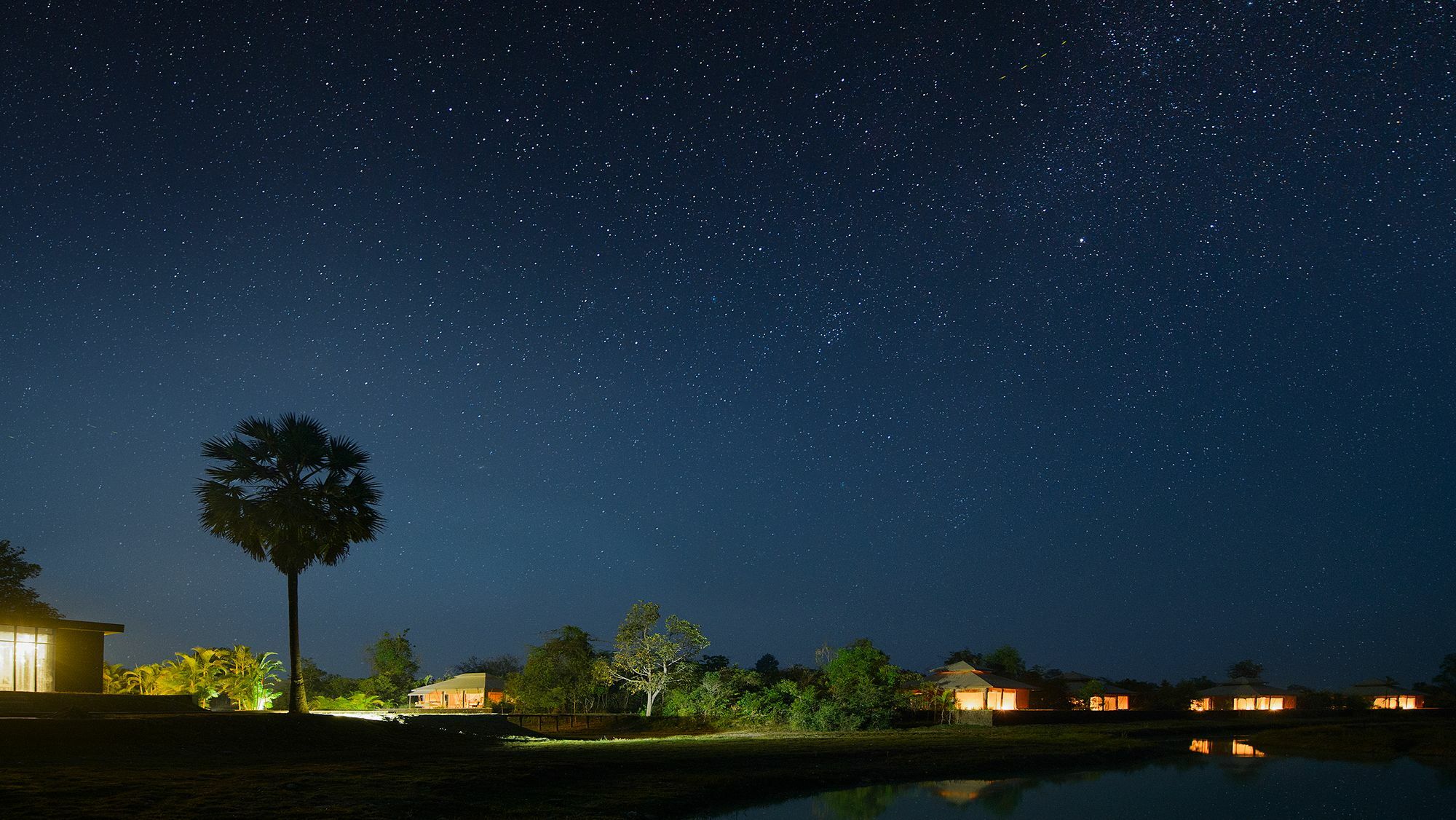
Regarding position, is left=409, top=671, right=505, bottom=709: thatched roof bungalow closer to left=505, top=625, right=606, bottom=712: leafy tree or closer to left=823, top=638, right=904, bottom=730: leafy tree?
left=505, top=625, right=606, bottom=712: leafy tree

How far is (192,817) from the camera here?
49.4 ft

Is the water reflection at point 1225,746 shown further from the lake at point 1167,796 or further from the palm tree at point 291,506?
the palm tree at point 291,506

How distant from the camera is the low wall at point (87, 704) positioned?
89.9ft

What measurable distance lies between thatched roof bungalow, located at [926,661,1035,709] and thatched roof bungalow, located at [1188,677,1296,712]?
24.3m

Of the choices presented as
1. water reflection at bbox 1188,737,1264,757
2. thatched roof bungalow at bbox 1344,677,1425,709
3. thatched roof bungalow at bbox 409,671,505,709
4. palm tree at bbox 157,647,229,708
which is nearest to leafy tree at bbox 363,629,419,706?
thatched roof bungalow at bbox 409,671,505,709

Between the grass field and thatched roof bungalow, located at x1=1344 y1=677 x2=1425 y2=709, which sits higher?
the grass field

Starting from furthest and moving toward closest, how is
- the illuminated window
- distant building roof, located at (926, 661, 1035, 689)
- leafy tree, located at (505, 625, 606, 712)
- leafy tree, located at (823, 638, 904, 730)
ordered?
distant building roof, located at (926, 661, 1035, 689) < leafy tree, located at (505, 625, 606, 712) < leafy tree, located at (823, 638, 904, 730) < the illuminated window

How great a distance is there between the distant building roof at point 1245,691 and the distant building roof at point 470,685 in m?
56.4

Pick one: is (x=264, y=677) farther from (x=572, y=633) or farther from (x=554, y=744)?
(x=554, y=744)

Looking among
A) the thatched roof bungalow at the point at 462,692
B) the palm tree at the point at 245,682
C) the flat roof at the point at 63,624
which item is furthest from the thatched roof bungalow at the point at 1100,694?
the flat roof at the point at 63,624

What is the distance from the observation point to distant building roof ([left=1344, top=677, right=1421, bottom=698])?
91.1 m

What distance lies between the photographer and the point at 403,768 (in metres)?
22.0

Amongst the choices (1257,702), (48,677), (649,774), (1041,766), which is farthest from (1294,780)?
(1257,702)

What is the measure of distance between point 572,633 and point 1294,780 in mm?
35462
